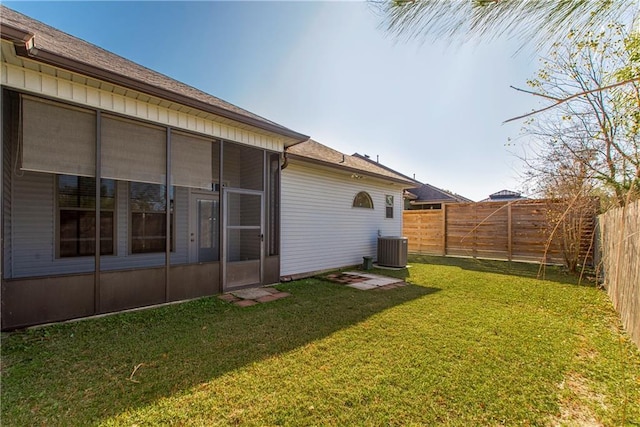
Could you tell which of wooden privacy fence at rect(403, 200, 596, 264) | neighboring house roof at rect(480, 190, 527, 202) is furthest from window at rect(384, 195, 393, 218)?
neighboring house roof at rect(480, 190, 527, 202)

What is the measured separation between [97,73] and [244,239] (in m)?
3.99

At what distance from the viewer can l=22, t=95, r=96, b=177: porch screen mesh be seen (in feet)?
12.1

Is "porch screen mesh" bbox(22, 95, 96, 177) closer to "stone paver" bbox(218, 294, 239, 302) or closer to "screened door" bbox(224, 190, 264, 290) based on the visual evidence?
"screened door" bbox(224, 190, 264, 290)

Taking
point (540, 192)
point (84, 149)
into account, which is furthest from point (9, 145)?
point (540, 192)

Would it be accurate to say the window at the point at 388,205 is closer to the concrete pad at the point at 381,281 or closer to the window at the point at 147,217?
the concrete pad at the point at 381,281

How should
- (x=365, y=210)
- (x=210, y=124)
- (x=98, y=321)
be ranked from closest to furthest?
(x=98, y=321) < (x=210, y=124) < (x=365, y=210)

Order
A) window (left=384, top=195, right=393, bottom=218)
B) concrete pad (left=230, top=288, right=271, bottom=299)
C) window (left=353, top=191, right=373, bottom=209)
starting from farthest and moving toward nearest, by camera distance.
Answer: window (left=384, top=195, right=393, bottom=218), window (left=353, top=191, right=373, bottom=209), concrete pad (left=230, top=288, right=271, bottom=299)

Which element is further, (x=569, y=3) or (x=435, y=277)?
(x=435, y=277)

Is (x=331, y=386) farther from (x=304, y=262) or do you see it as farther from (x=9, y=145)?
(x=9, y=145)

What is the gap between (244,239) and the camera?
6668 millimetres

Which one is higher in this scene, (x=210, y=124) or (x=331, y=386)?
(x=210, y=124)

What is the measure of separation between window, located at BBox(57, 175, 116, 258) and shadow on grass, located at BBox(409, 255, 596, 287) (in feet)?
30.5

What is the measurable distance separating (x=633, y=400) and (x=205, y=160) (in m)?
6.26

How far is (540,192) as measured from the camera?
775 centimetres
